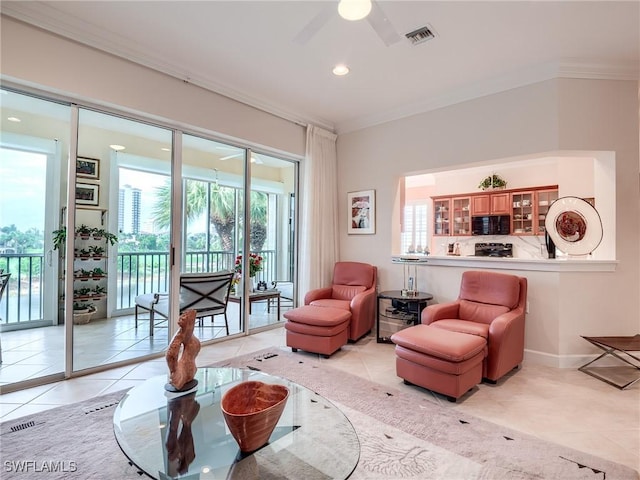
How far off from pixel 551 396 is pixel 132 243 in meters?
4.17

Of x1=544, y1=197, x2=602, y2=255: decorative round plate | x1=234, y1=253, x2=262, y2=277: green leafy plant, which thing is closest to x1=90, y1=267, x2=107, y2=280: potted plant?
x1=234, y1=253, x2=262, y2=277: green leafy plant

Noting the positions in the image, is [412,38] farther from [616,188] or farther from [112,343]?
[112,343]

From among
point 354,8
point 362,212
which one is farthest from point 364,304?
point 354,8

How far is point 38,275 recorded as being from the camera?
414cm

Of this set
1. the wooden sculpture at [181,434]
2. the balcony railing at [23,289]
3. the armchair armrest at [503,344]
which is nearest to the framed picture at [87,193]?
the balcony railing at [23,289]

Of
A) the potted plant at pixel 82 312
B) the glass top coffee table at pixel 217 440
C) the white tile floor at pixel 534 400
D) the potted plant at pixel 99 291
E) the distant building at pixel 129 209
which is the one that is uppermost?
the distant building at pixel 129 209

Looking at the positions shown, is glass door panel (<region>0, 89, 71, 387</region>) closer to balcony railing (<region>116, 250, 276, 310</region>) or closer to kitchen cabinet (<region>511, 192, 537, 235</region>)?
balcony railing (<region>116, 250, 276, 310</region>)

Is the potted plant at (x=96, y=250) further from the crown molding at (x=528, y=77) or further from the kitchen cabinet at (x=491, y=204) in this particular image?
the kitchen cabinet at (x=491, y=204)

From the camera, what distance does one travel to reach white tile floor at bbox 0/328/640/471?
2.07m

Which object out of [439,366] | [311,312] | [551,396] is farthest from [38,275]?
[551,396]

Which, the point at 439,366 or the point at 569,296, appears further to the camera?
the point at 569,296

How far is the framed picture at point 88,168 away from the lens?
10.3 feet

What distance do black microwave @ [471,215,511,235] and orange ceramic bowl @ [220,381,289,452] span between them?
657cm

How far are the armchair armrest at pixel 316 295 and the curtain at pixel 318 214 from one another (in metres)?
0.36
